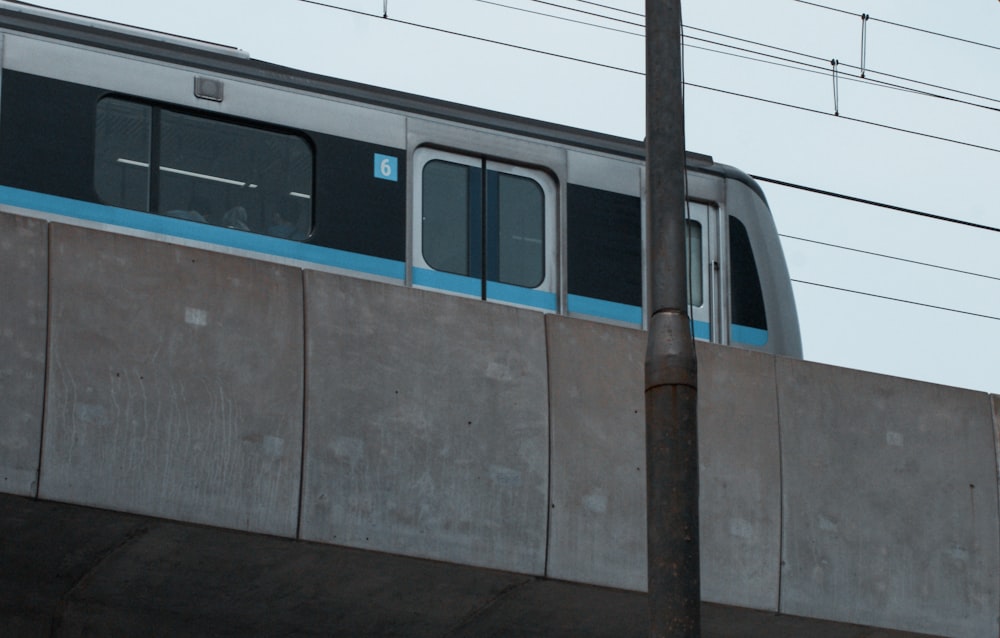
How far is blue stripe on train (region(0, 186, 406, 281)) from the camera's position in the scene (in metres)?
12.5

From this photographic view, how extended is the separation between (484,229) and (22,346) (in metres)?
4.42

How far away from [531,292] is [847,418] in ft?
8.93

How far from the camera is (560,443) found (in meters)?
12.6

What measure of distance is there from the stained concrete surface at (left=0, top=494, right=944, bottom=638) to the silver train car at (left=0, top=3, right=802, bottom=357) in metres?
2.49

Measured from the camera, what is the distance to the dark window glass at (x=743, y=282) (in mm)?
15000

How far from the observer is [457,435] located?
40.3 ft

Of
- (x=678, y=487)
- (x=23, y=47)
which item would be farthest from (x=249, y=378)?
(x=678, y=487)

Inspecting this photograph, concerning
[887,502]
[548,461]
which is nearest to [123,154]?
[548,461]

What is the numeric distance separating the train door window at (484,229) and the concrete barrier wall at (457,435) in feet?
4.76

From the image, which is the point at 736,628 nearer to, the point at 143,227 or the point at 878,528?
the point at 878,528

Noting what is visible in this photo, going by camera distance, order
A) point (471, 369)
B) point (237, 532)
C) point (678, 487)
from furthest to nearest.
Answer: point (471, 369)
point (237, 532)
point (678, 487)

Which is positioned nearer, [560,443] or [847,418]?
[560,443]

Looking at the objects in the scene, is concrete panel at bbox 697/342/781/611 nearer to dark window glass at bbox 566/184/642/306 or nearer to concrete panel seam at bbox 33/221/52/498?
dark window glass at bbox 566/184/642/306

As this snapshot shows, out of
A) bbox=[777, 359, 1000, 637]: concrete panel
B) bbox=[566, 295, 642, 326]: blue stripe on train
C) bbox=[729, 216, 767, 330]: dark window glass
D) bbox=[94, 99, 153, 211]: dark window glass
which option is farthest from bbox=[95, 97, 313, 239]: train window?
bbox=[777, 359, 1000, 637]: concrete panel
